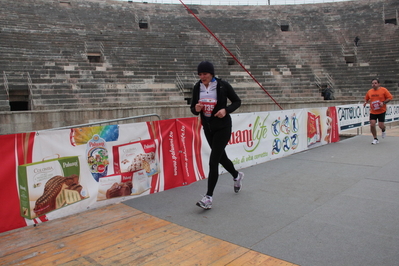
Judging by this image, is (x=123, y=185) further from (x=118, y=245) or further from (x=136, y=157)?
(x=118, y=245)

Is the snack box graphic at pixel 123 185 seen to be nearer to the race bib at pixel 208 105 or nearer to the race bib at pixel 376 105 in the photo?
the race bib at pixel 208 105

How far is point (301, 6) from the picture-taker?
31812 millimetres

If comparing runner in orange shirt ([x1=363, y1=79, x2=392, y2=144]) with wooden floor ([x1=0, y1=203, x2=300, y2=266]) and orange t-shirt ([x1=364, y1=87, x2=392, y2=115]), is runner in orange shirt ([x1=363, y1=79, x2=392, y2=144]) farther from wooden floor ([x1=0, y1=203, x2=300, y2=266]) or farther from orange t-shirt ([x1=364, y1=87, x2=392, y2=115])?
wooden floor ([x1=0, y1=203, x2=300, y2=266])

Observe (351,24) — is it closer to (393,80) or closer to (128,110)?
(393,80)

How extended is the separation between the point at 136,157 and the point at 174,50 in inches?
731

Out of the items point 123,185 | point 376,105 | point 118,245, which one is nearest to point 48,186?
point 123,185

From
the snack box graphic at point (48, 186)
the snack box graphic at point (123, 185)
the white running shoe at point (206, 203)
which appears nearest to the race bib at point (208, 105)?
the white running shoe at point (206, 203)

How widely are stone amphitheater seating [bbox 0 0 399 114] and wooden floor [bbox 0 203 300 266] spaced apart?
11.8m

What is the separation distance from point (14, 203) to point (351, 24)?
30.6 meters

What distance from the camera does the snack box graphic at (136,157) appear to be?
5004 millimetres

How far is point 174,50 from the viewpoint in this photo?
22.8 meters

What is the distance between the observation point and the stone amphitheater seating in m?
17.0

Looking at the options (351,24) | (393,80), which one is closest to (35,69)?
(393,80)

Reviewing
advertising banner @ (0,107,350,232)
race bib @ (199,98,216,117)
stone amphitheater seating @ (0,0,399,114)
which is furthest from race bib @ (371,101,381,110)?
stone amphitheater seating @ (0,0,399,114)
